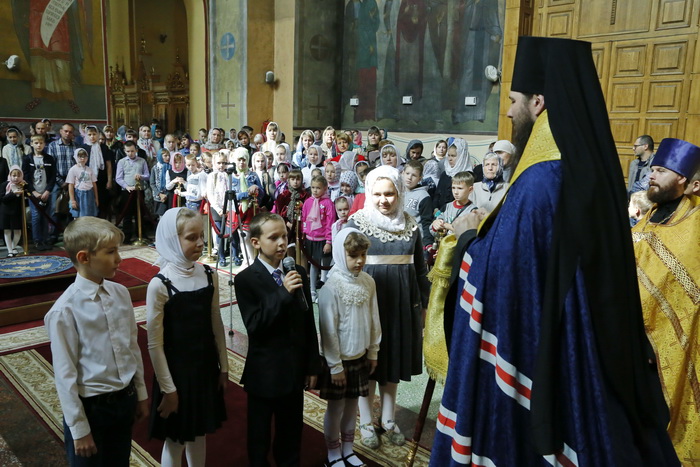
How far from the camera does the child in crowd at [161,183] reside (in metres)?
9.35

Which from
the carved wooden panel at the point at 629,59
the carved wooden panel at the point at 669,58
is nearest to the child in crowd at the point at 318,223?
the carved wooden panel at the point at 629,59

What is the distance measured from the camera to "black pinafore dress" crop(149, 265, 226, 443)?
2.67 metres

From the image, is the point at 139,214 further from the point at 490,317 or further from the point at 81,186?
the point at 490,317

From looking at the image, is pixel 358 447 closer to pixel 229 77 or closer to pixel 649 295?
pixel 649 295

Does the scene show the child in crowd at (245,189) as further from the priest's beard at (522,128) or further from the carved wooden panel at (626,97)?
the carved wooden panel at (626,97)

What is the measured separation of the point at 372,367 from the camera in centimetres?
327

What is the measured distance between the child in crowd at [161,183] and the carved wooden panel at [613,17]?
303 inches

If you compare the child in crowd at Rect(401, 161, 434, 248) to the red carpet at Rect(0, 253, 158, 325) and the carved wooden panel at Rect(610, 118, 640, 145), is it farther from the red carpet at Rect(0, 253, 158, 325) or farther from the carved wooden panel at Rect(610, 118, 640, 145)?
the carved wooden panel at Rect(610, 118, 640, 145)

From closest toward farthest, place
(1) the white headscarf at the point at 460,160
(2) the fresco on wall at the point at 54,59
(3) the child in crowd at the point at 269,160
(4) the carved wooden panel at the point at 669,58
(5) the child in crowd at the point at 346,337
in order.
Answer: (5) the child in crowd at the point at 346,337
(1) the white headscarf at the point at 460,160
(4) the carved wooden panel at the point at 669,58
(3) the child in crowd at the point at 269,160
(2) the fresco on wall at the point at 54,59

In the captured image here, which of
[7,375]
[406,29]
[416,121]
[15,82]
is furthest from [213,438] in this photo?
[15,82]

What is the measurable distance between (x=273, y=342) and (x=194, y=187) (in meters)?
6.30

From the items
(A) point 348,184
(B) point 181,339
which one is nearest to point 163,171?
(A) point 348,184

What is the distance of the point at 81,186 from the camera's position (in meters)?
9.02

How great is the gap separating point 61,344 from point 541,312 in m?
1.91
